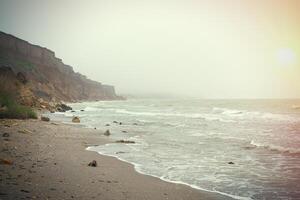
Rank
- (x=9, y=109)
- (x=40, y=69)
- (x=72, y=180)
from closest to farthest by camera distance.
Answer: (x=72, y=180) < (x=9, y=109) < (x=40, y=69)

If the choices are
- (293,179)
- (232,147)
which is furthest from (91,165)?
(232,147)

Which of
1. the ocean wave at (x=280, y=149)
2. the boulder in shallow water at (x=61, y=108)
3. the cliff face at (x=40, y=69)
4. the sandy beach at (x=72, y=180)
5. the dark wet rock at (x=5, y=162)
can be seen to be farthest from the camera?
the cliff face at (x=40, y=69)

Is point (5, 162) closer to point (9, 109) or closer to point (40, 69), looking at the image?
point (9, 109)

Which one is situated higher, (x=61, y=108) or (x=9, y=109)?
(x=9, y=109)

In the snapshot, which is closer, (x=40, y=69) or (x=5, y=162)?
(x=5, y=162)

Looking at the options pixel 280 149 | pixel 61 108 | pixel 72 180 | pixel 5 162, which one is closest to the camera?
pixel 72 180

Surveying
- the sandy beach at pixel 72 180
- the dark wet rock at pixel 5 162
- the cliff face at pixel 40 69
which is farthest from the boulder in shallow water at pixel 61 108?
the dark wet rock at pixel 5 162

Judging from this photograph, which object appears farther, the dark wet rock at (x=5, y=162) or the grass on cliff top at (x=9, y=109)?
the grass on cliff top at (x=9, y=109)

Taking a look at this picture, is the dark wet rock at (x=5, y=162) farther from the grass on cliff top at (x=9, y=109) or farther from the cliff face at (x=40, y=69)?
the cliff face at (x=40, y=69)

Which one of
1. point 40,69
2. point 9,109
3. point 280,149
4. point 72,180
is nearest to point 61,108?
point 9,109

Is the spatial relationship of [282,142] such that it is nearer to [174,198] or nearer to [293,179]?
[293,179]

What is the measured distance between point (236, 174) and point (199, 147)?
6.88 meters

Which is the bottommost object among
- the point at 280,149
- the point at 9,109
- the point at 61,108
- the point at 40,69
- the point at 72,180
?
the point at 280,149

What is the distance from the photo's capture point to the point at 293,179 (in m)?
10.8
